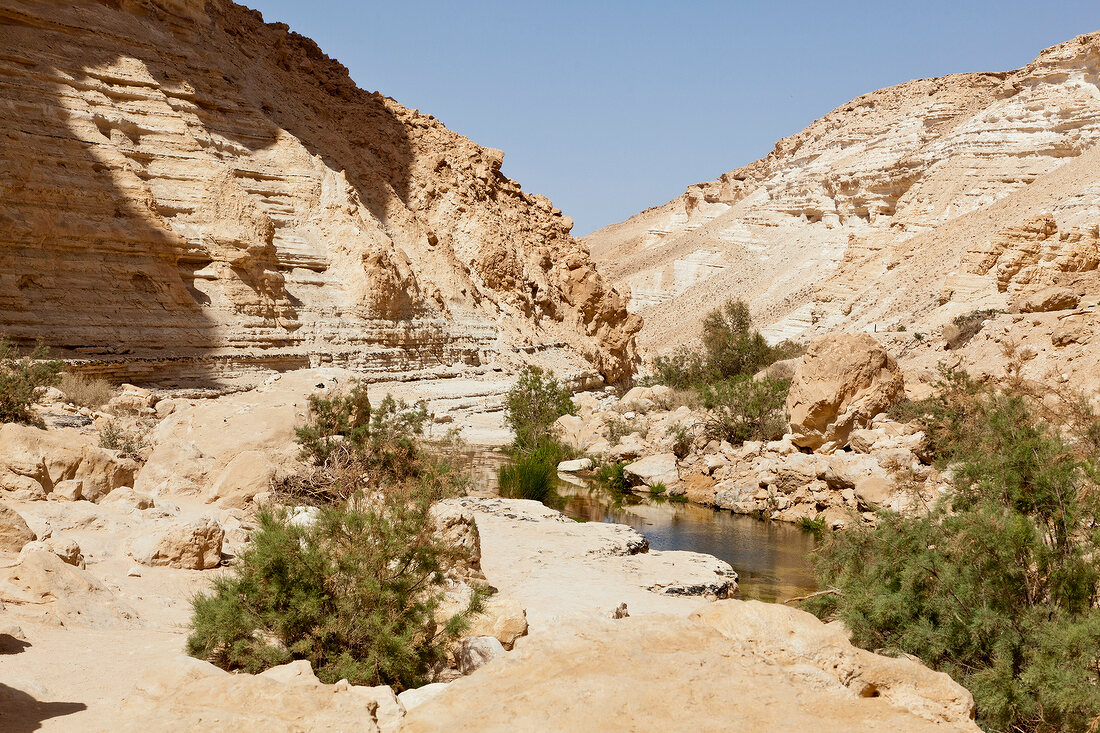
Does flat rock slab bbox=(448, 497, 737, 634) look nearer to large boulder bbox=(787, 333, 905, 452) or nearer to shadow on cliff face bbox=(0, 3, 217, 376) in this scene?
large boulder bbox=(787, 333, 905, 452)

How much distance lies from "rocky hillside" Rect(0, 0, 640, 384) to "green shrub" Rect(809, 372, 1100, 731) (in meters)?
16.4

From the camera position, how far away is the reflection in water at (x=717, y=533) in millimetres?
11320

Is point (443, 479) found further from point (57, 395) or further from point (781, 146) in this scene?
point (781, 146)

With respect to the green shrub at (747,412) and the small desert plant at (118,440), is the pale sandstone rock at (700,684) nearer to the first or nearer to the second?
the small desert plant at (118,440)

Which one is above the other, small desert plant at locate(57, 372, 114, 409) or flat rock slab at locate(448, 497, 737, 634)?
small desert plant at locate(57, 372, 114, 409)

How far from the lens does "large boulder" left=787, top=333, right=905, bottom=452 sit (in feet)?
55.7

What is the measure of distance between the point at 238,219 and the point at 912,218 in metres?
42.3

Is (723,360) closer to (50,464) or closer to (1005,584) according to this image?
(50,464)

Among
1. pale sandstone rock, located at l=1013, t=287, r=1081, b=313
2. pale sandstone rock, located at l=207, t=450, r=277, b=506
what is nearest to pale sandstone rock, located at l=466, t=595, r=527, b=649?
pale sandstone rock, located at l=207, t=450, r=277, b=506

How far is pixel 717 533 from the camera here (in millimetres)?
13961

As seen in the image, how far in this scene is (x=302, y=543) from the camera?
6.29 m

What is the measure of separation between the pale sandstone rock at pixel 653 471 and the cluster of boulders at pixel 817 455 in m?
0.02

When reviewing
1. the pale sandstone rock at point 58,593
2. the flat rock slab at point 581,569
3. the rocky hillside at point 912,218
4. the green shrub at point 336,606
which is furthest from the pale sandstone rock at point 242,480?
the rocky hillside at point 912,218

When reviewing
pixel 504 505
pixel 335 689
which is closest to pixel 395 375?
pixel 504 505
